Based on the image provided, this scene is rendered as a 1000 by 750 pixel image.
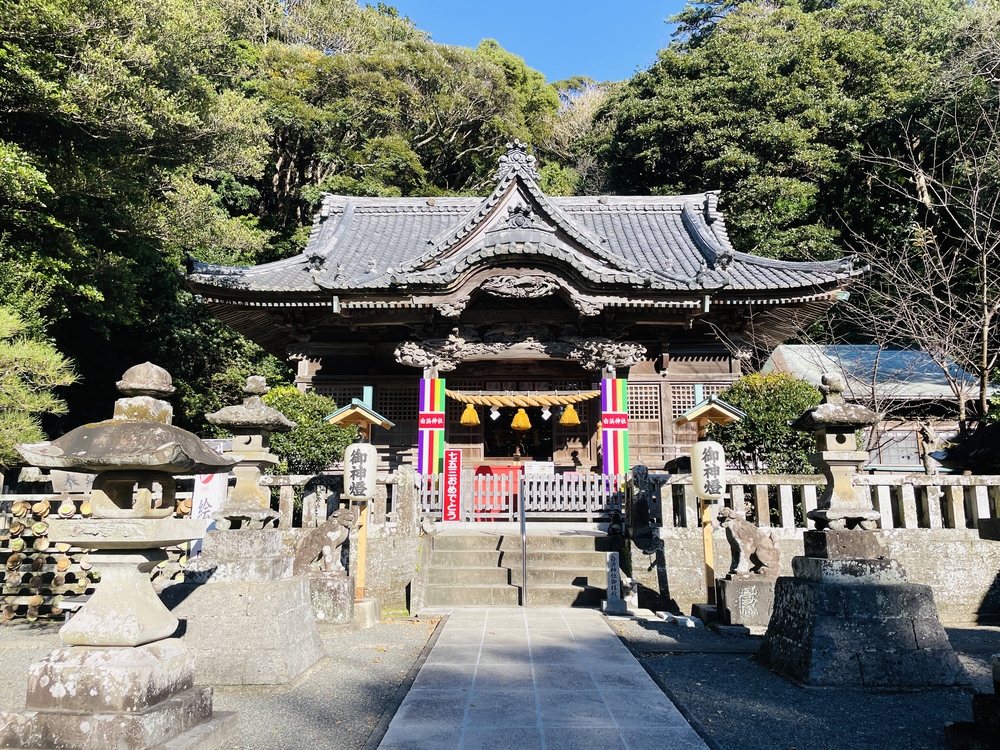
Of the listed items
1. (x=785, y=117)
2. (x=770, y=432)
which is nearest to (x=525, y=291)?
(x=770, y=432)

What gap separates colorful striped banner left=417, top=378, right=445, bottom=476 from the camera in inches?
459

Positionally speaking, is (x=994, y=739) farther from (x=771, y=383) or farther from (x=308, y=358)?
(x=308, y=358)

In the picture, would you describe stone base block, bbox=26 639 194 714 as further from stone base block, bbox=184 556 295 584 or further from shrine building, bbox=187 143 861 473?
shrine building, bbox=187 143 861 473

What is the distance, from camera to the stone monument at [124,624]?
10.7 ft

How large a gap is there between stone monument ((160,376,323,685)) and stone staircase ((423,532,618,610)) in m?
→ 3.12

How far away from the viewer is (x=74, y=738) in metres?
3.22

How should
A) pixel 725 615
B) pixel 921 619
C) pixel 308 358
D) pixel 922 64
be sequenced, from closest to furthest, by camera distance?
pixel 921 619 < pixel 725 615 < pixel 308 358 < pixel 922 64

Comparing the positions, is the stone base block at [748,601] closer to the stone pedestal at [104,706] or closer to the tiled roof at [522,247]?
the stone pedestal at [104,706]

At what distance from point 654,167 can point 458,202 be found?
1274 centimetres

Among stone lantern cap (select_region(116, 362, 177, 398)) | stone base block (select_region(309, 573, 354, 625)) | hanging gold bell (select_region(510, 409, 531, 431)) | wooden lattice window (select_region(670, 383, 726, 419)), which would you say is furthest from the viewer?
wooden lattice window (select_region(670, 383, 726, 419))

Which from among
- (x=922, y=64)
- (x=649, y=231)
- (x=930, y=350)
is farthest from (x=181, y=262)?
(x=922, y=64)

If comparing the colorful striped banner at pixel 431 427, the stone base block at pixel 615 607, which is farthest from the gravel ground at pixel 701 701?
the colorful striped banner at pixel 431 427

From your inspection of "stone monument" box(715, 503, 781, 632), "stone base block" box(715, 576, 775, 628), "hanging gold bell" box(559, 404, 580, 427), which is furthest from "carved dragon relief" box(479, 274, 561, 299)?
"stone base block" box(715, 576, 775, 628)

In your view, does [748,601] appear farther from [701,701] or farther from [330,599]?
[330,599]
